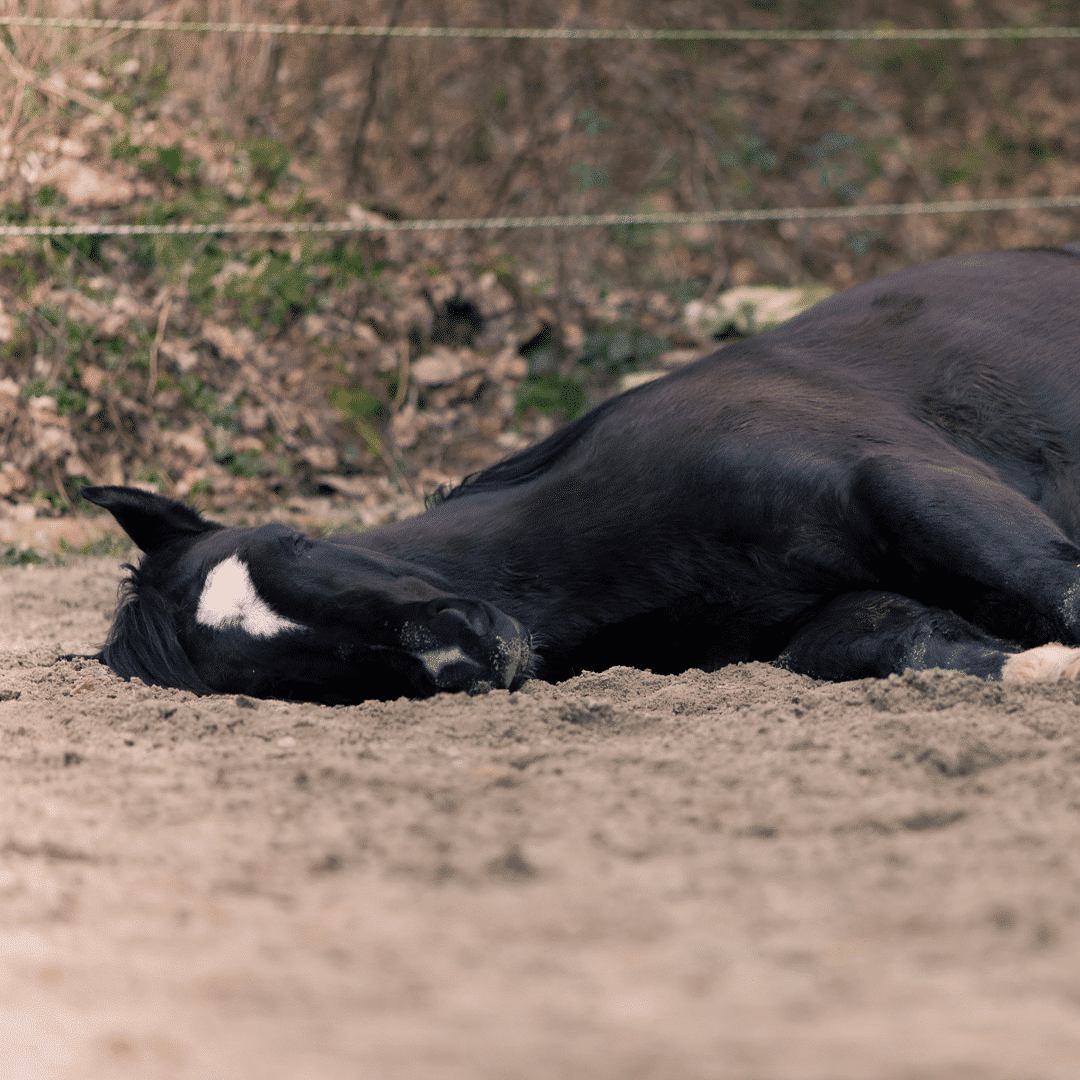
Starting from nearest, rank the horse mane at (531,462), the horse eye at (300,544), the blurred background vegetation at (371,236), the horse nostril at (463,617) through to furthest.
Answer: the horse nostril at (463,617) < the horse eye at (300,544) < the horse mane at (531,462) < the blurred background vegetation at (371,236)

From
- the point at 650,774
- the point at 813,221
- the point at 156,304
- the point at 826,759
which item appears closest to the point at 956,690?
the point at 826,759

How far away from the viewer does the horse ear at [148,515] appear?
2.90 m

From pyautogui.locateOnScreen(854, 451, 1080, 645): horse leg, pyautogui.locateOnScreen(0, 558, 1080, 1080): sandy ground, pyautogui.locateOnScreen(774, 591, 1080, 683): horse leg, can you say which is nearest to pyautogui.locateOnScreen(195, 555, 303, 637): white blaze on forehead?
pyautogui.locateOnScreen(0, 558, 1080, 1080): sandy ground

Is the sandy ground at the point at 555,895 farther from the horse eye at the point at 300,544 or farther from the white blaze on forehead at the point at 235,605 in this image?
the horse eye at the point at 300,544

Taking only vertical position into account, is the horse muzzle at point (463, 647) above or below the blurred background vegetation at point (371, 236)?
below

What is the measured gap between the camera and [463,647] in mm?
2348

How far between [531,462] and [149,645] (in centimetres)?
104

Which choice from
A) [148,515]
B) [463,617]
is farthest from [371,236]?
[463,617]

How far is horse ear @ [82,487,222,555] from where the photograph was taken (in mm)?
2900

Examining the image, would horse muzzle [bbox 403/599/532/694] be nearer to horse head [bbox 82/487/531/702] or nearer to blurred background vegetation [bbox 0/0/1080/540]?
horse head [bbox 82/487/531/702]

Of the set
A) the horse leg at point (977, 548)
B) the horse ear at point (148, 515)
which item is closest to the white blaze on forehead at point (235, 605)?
the horse ear at point (148, 515)

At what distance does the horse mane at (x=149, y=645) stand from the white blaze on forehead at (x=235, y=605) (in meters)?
0.11

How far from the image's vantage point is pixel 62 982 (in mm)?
1234

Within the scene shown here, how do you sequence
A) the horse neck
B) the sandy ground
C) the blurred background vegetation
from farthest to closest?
the blurred background vegetation
the horse neck
the sandy ground
